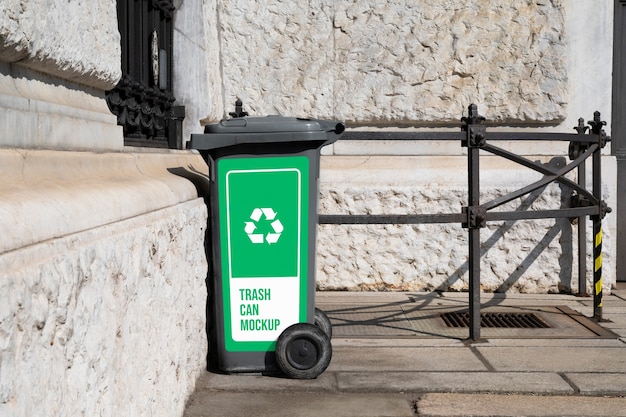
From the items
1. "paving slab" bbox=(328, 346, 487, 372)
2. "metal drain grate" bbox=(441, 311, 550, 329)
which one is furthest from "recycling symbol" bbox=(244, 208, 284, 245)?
"metal drain grate" bbox=(441, 311, 550, 329)

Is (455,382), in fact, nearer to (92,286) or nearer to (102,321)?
(102,321)

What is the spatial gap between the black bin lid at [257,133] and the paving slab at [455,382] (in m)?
1.15

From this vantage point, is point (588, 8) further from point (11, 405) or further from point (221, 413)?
point (11, 405)

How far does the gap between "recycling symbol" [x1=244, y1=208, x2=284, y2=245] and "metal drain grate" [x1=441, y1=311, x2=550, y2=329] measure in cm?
169

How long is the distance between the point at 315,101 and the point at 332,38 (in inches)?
20.1

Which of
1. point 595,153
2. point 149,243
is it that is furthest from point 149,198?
point 595,153

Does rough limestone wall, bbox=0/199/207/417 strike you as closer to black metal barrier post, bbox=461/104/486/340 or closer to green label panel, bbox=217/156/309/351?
green label panel, bbox=217/156/309/351

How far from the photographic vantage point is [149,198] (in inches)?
115

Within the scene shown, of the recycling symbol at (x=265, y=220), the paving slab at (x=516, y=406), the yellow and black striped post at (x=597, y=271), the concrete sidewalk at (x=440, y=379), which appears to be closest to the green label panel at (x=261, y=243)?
the recycling symbol at (x=265, y=220)

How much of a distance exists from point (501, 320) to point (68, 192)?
12.8 feet

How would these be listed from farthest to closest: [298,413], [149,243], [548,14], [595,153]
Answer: [548,14] < [595,153] < [298,413] < [149,243]

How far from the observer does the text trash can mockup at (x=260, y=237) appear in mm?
4105

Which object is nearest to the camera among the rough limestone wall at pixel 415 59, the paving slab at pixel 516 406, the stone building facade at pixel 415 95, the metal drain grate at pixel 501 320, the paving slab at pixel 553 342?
the paving slab at pixel 516 406

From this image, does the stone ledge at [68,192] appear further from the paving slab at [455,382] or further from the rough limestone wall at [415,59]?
the rough limestone wall at [415,59]
